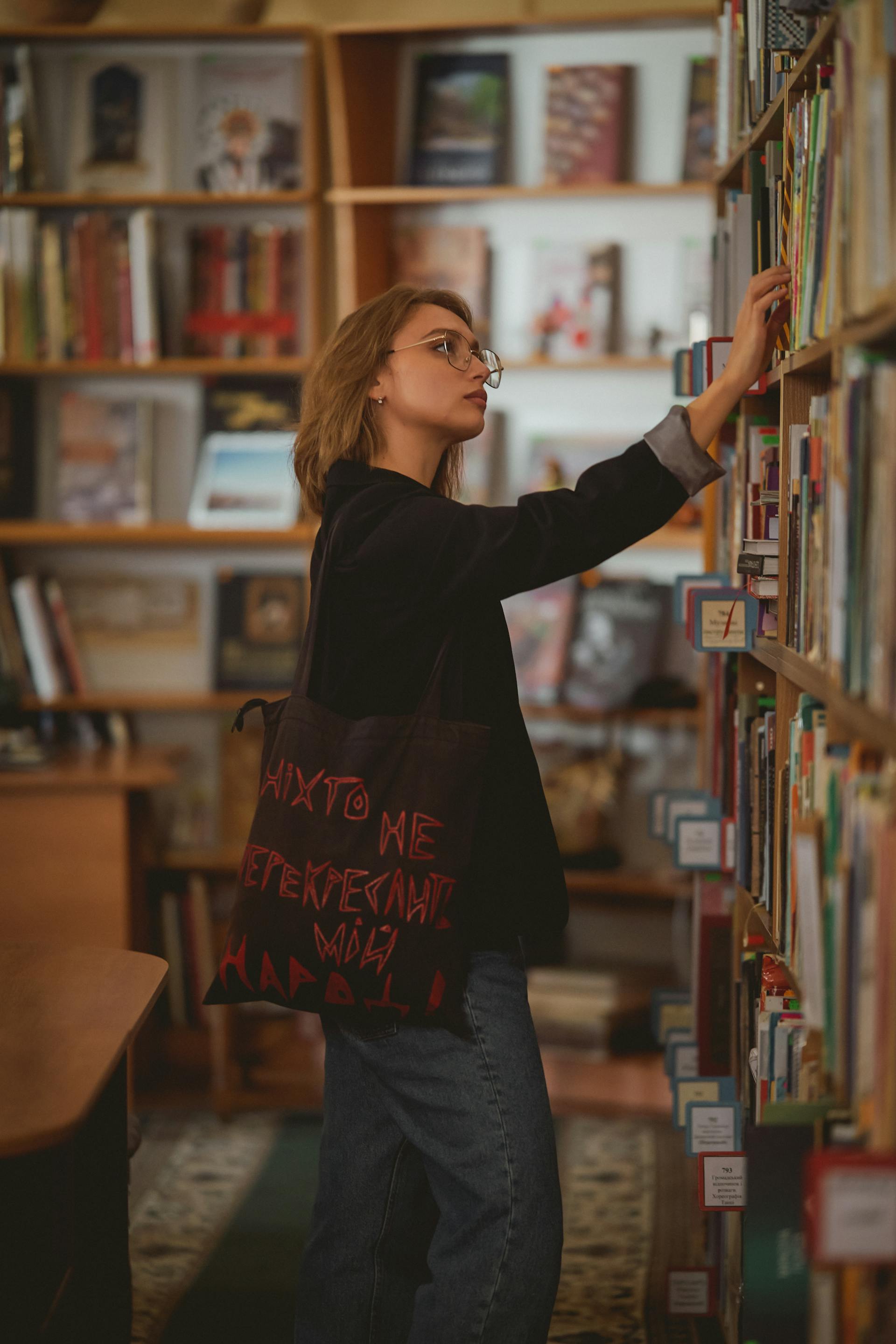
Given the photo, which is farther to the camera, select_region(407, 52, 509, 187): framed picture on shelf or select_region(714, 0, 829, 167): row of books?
select_region(407, 52, 509, 187): framed picture on shelf

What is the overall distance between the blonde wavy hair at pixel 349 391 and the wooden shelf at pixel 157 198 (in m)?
1.61

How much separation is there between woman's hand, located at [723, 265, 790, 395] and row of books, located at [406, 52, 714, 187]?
1846 millimetres

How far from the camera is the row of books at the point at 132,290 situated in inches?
126

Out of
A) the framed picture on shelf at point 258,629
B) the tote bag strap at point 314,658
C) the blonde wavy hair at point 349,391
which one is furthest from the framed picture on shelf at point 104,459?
the tote bag strap at point 314,658

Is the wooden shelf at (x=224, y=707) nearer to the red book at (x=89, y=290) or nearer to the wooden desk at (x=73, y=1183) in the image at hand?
the red book at (x=89, y=290)

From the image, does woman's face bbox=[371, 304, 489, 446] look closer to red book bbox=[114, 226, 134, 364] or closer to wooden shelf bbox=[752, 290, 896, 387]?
wooden shelf bbox=[752, 290, 896, 387]

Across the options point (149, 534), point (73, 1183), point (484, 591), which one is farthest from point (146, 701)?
point (484, 591)

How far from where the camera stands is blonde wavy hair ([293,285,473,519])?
161 centimetres

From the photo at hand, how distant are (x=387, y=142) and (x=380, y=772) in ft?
7.93

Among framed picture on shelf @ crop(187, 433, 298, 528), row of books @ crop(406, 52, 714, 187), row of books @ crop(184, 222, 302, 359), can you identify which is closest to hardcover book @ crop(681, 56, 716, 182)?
row of books @ crop(406, 52, 714, 187)

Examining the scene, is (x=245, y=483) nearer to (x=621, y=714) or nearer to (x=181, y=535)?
(x=181, y=535)

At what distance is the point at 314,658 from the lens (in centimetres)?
149

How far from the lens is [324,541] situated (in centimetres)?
151

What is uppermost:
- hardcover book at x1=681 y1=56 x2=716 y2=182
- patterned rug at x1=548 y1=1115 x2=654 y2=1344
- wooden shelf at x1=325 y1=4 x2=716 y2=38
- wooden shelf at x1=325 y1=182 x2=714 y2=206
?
wooden shelf at x1=325 y1=4 x2=716 y2=38
